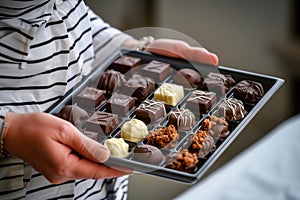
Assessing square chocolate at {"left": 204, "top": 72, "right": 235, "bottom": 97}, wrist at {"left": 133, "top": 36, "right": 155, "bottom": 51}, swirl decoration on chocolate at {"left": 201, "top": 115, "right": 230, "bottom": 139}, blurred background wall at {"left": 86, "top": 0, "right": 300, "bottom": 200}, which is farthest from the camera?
blurred background wall at {"left": 86, "top": 0, "right": 300, "bottom": 200}

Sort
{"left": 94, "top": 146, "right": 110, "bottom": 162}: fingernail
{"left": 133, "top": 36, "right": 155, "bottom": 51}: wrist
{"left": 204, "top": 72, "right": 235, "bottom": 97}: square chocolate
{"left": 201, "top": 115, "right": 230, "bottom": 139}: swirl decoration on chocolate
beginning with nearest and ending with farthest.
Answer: {"left": 94, "top": 146, "right": 110, "bottom": 162}: fingernail → {"left": 201, "top": 115, "right": 230, "bottom": 139}: swirl decoration on chocolate → {"left": 204, "top": 72, "right": 235, "bottom": 97}: square chocolate → {"left": 133, "top": 36, "right": 155, "bottom": 51}: wrist

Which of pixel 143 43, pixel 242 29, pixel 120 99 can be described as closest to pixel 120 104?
pixel 120 99

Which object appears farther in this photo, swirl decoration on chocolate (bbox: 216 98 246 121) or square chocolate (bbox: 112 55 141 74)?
square chocolate (bbox: 112 55 141 74)

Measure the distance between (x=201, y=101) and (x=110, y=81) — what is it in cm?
18

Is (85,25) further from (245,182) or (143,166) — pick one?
(245,182)

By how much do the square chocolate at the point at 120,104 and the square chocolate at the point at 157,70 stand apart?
0.08 meters

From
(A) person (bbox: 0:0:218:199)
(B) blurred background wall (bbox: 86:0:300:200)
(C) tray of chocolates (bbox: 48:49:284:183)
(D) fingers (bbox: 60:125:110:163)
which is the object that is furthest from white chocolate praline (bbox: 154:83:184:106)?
(B) blurred background wall (bbox: 86:0:300:200)

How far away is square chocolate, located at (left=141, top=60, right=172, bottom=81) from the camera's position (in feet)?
3.95

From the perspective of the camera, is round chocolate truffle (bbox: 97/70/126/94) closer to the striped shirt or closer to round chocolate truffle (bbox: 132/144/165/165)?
the striped shirt

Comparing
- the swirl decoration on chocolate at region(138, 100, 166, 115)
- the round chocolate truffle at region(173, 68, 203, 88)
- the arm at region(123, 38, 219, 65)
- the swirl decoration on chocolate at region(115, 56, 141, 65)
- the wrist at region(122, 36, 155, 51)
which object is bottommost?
the swirl decoration on chocolate at region(138, 100, 166, 115)

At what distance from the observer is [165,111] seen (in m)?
1.13

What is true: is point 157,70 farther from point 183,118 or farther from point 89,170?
point 89,170

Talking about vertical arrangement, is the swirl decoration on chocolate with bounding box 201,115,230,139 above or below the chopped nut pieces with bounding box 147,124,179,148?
above

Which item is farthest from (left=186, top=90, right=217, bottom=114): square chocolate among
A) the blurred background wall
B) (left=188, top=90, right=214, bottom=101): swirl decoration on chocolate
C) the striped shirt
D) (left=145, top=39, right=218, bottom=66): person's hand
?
the blurred background wall
